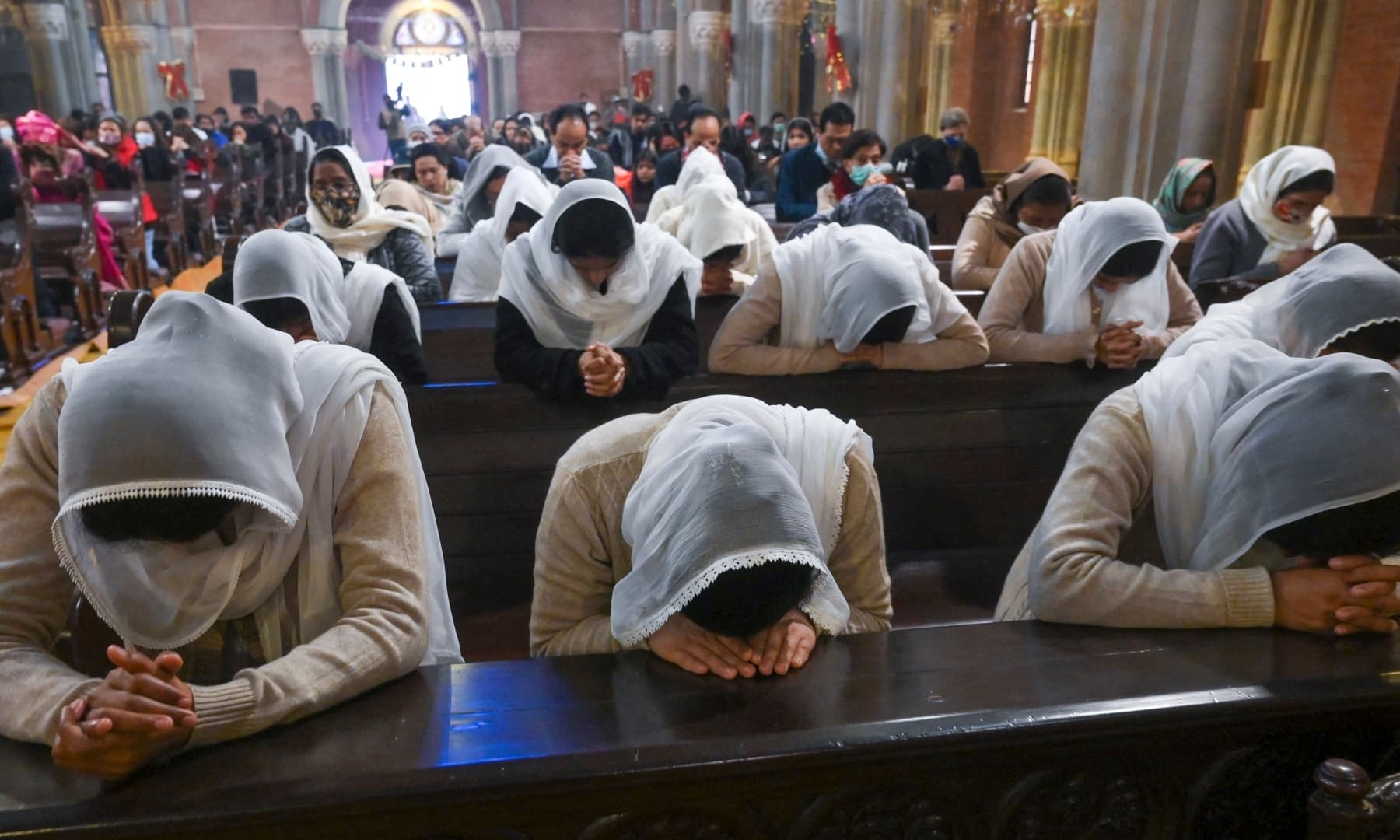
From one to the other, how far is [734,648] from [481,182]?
14.5ft

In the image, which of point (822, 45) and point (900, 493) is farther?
point (822, 45)

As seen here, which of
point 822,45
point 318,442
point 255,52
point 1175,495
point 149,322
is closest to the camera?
point 149,322

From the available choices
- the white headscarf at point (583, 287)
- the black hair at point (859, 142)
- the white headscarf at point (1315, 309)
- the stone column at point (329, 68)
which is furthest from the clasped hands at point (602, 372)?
the stone column at point (329, 68)

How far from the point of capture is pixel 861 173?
4.83 metres

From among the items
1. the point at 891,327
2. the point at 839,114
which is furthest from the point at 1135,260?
the point at 839,114

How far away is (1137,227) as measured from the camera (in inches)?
117

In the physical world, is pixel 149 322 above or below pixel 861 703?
above

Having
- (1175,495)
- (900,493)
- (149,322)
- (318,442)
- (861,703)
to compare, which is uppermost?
(149,322)

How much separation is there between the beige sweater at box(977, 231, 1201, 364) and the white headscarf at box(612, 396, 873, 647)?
169cm

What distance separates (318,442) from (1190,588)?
1.47 meters

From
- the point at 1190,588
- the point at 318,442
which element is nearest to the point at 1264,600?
the point at 1190,588

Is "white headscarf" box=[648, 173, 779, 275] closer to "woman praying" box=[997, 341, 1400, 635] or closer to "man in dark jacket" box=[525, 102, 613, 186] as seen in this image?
"man in dark jacket" box=[525, 102, 613, 186]

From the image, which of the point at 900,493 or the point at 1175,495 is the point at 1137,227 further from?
the point at 1175,495

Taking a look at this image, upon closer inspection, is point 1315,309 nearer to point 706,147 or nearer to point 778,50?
point 706,147
